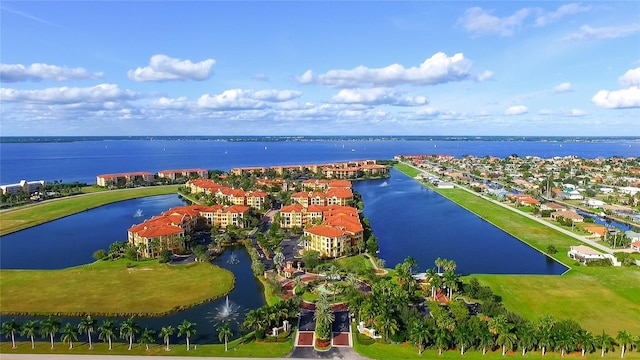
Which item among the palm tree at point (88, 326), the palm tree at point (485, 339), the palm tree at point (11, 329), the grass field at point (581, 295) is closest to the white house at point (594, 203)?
the grass field at point (581, 295)

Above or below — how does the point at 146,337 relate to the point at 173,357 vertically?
above

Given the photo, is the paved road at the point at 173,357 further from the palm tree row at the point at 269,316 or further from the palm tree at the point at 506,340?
the palm tree at the point at 506,340

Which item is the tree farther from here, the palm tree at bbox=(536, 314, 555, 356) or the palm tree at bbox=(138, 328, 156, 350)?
the palm tree at bbox=(536, 314, 555, 356)

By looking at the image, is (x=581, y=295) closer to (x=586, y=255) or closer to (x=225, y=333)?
(x=586, y=255)

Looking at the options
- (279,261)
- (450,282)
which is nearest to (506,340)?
(450,282)

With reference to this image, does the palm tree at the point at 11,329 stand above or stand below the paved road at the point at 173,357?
above

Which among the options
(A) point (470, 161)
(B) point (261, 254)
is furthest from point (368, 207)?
(A) point (470, 161)
